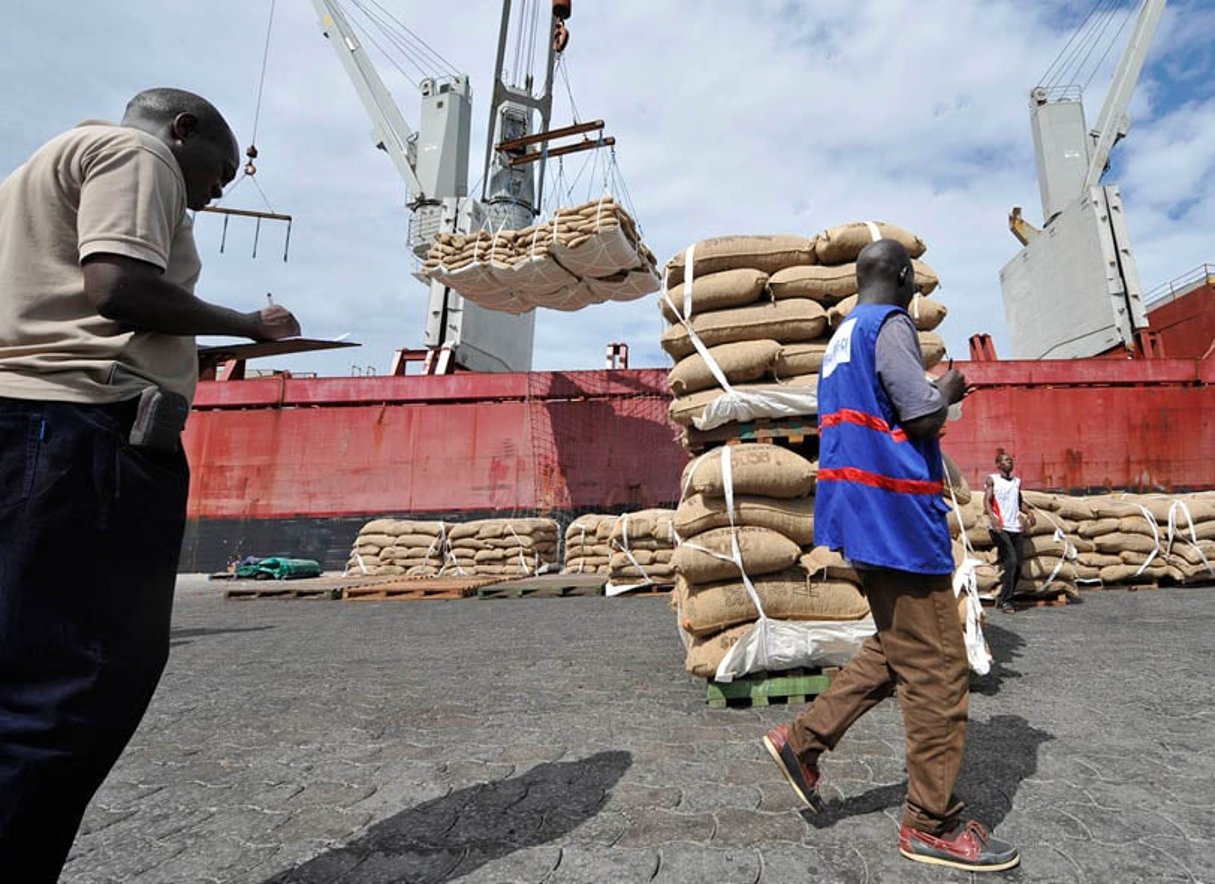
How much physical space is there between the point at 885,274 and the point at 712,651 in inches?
80.6

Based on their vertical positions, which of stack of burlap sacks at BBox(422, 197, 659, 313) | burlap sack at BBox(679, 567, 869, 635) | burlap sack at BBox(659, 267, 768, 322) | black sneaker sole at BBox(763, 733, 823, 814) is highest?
stack of burlap sacks at BBox(422, 197, 659, 313)

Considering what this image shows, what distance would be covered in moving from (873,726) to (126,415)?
2.97 meters

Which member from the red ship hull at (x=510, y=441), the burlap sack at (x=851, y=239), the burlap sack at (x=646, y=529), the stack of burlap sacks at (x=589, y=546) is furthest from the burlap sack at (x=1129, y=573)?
A: the stack of burlap sacks at (x=589, y=546)

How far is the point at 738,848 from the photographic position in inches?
71.7

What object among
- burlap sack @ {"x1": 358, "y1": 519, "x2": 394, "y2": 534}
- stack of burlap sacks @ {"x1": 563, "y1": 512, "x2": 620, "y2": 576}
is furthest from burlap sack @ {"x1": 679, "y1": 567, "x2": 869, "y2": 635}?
burlap sack @ {"x1": 358, "y1": 519, "x2": 394, "y2": 534}

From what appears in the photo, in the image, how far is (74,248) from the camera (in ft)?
4.49

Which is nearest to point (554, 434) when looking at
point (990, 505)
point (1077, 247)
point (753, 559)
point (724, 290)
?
point (990, 505)

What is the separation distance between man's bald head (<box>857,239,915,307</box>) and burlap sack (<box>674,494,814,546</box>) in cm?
153

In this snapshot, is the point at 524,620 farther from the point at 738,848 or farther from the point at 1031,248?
the point at 1031,248

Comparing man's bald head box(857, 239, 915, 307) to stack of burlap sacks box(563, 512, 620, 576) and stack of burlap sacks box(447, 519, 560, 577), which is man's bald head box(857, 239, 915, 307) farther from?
stack of burlap sacks box(447, 519, 560, 577)

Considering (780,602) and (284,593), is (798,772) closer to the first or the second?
(780,602)

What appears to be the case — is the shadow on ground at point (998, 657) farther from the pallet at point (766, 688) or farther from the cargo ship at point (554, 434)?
the cargo ship at point (554, 434)

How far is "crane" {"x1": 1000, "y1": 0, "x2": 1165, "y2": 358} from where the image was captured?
17562 millimetres

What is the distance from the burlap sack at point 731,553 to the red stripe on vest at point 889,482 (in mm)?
1408
